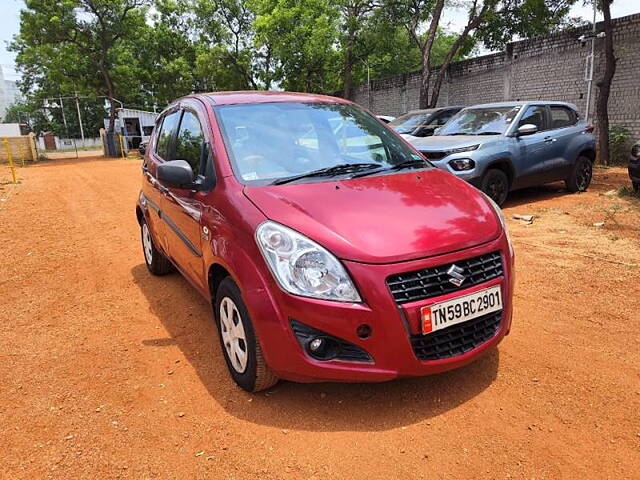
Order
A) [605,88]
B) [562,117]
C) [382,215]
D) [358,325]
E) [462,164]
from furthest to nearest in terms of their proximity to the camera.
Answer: [605,88] → [562,117] → [462,164] → [382,215] → [358,325]

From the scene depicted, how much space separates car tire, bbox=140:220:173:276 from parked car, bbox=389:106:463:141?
724 centimetres

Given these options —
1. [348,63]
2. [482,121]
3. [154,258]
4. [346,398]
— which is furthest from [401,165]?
[348,63]

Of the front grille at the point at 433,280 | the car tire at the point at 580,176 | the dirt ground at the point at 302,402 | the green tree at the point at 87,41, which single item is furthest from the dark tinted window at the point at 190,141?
the green tree at the point at 87,41

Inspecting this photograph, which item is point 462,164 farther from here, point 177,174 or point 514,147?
point 177,174

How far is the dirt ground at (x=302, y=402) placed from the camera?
88.0 inches

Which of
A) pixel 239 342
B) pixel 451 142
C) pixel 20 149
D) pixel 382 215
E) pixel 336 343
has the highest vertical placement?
pixel 20 149

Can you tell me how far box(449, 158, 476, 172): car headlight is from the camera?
271 inches

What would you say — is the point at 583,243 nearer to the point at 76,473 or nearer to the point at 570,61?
the point at 76,473

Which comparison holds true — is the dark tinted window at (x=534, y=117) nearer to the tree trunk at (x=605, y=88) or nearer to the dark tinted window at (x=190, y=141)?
the tree trunk at (x=605, y=88)

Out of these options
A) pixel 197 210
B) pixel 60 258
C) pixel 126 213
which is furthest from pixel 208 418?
pixel 126 213

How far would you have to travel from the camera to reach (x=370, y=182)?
2939 mm

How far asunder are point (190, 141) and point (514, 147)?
5363 mm

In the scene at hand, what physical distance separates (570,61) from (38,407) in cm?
1471

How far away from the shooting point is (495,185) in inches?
285
